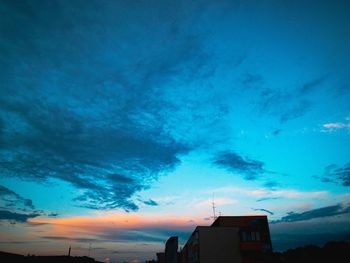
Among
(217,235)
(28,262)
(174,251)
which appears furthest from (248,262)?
(28,262)

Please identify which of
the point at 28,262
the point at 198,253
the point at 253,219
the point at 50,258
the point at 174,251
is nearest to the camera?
the point at 174,251

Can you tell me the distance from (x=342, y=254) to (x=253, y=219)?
27351 mm

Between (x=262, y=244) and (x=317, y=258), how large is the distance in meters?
15.4

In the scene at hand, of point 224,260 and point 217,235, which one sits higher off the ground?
point 217,235

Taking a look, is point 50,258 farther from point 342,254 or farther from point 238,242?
point 342,254

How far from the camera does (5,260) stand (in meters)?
43.9

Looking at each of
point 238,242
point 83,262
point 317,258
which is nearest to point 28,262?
point 83,262

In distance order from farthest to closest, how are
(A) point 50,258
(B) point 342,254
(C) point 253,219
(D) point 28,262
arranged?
(C) point 253,219, (A) point 50,258, (D) point 28,262, (B) point 342,254

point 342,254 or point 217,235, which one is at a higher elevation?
point 217,235

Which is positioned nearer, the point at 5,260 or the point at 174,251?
the point at 174,251

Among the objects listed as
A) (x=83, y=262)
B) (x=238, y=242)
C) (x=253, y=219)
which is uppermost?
(x=253, y=219)

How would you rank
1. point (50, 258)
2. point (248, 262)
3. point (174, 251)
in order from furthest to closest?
point (50, 258), point (248, 262), point (174, 251)

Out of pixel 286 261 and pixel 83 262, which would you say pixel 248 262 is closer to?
pixel 286 261

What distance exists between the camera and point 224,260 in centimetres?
6044
